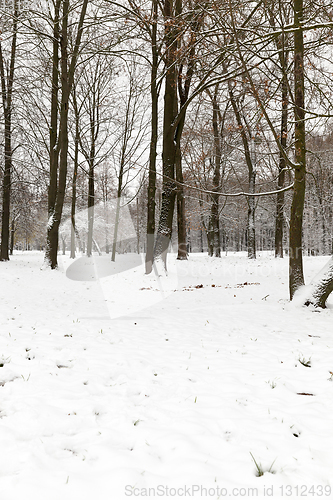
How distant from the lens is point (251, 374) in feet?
11.5

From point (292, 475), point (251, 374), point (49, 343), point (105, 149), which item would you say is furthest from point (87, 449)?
point (105, 149)

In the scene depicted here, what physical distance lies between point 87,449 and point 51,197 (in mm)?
13589

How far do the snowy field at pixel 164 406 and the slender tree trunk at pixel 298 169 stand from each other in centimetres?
120

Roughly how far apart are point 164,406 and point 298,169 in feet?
19.8

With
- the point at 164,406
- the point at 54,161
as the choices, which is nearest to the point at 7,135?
the point at 54,161

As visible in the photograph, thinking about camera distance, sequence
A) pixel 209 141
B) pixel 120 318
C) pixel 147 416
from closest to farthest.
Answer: pixel 147 416 → pixel 120 318 → pixel 209 141

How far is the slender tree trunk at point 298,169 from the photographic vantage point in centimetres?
645

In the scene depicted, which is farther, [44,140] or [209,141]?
[209,141]

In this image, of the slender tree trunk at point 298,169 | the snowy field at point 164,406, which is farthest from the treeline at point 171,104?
the snowy field at point 164,406

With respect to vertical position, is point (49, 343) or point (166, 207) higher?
point (166, 207)

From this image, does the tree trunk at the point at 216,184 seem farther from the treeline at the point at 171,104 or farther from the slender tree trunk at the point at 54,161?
the slender tree trunk at the point at 54,161

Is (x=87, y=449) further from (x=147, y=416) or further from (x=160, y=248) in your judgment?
(x=160, y=248)

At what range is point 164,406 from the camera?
9.11ft

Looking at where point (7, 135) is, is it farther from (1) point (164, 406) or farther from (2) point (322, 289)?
(1) point (164, 406)
